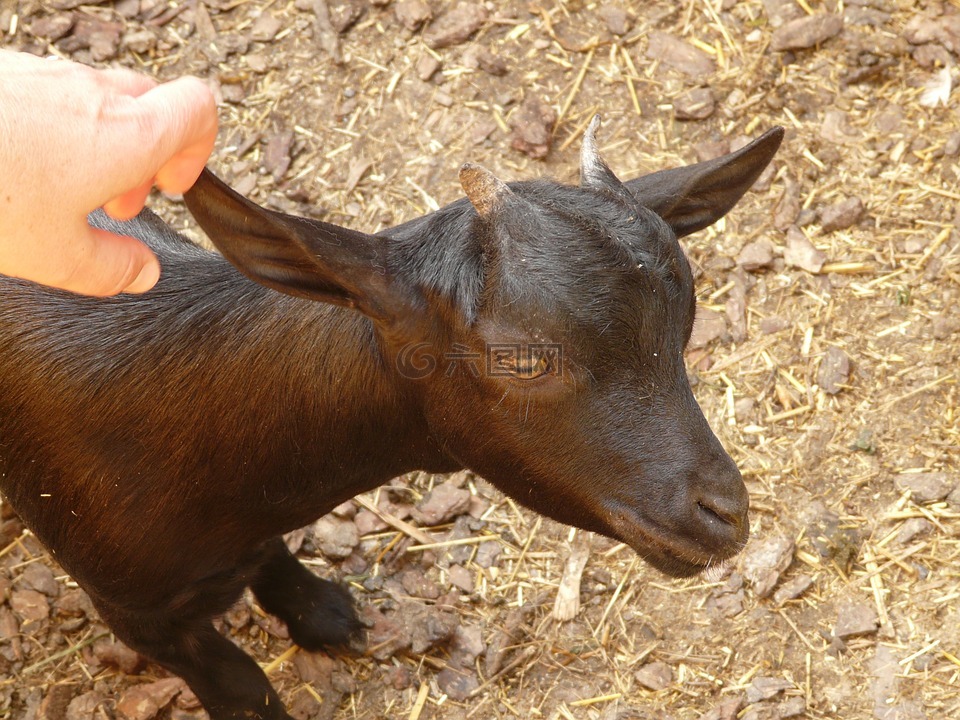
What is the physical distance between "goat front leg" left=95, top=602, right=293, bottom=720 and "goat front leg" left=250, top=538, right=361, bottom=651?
16.3 inches

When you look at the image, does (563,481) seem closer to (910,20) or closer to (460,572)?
(460,572)

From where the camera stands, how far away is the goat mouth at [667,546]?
3613 mm

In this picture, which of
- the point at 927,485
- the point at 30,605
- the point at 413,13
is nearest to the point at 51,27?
the point at 413,13

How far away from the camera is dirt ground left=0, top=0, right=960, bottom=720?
5.48 meters

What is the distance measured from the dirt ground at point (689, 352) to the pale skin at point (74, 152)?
336 centimetres

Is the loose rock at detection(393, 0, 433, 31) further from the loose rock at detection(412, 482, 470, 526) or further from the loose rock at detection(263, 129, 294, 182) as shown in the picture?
the loose rock at detection(412, 482, 470, 526)

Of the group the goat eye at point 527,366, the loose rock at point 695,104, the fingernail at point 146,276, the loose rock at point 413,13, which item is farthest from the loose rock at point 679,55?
the fingernail at point 146,276

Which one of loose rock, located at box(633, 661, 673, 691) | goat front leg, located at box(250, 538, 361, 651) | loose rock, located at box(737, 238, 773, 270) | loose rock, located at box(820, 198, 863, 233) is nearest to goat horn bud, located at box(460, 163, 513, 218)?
goat front leg, located at box(250, 538, 361, 651)

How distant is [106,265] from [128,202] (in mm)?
208

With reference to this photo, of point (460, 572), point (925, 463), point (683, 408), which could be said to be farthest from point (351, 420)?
point (925, 463)

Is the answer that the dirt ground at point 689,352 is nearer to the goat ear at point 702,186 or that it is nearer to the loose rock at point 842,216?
the loose rock at point 842,216

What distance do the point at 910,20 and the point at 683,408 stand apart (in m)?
5.30

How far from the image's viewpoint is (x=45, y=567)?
592 centimetres

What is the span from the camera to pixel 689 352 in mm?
6629
